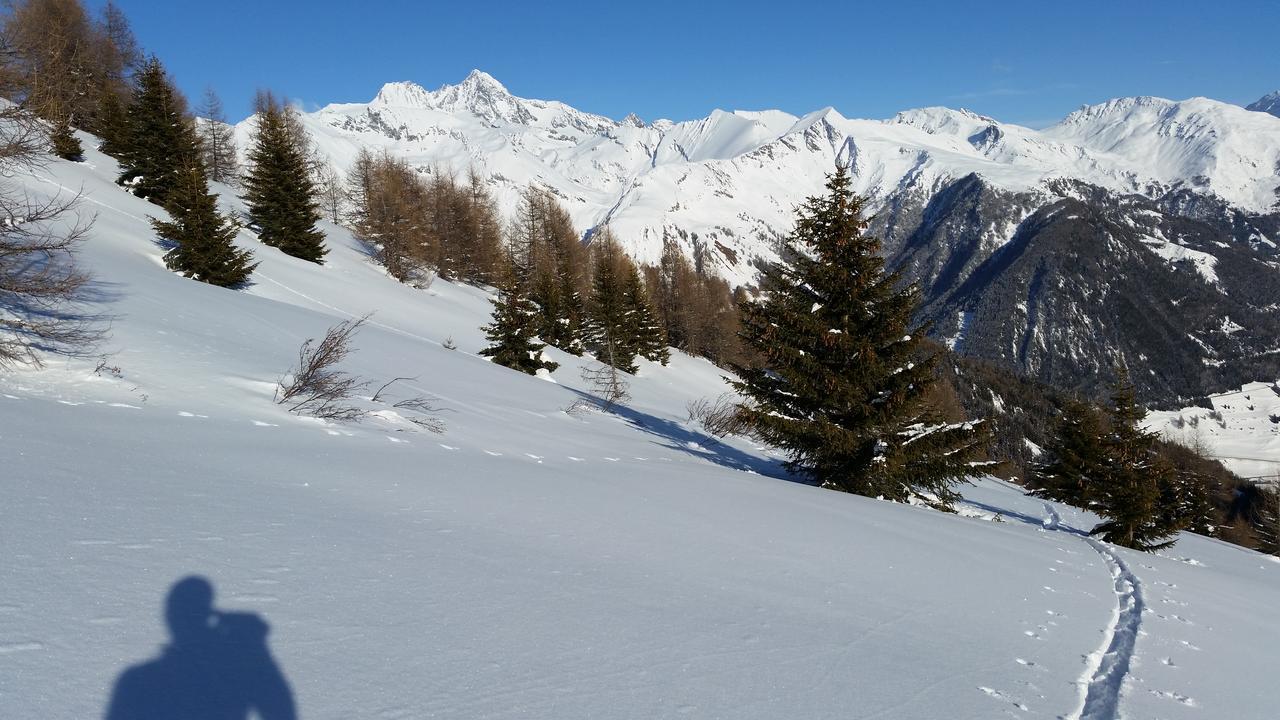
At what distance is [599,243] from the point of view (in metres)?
67.8

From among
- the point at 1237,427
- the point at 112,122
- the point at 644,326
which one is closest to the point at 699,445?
the point at 644,326

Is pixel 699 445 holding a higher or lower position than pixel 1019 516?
higher

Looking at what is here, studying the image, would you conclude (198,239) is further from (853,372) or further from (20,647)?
(20,647)

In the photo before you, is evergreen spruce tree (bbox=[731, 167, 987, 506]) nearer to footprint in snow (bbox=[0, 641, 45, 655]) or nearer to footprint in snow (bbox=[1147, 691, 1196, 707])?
footprint in snow (bbox=[1147, 691, 1196, 707])

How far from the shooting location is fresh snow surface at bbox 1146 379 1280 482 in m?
137

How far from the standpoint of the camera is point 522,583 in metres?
3.65

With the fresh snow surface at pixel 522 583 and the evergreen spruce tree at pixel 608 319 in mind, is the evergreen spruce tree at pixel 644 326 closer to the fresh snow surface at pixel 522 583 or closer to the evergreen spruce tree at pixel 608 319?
the evergreen spruce tree at pixel 608 319

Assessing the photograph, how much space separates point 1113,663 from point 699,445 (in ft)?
39.0

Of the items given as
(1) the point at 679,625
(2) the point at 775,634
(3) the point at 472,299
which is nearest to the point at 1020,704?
(2) the point at 775,634

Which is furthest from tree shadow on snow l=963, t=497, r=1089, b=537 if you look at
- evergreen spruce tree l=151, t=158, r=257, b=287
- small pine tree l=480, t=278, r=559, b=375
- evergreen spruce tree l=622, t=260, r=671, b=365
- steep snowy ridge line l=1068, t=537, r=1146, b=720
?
evergreen spruce tree l=622, t=260, r=671, b=365

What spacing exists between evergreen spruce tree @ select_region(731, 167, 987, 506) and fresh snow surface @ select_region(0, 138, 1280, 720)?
8.09 ft

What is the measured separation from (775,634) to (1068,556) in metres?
7.17

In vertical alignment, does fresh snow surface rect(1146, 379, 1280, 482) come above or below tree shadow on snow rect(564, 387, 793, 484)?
above

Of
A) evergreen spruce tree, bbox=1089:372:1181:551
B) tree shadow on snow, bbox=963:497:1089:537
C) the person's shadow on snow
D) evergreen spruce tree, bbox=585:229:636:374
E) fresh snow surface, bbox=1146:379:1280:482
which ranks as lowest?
the person's shadow on snow
